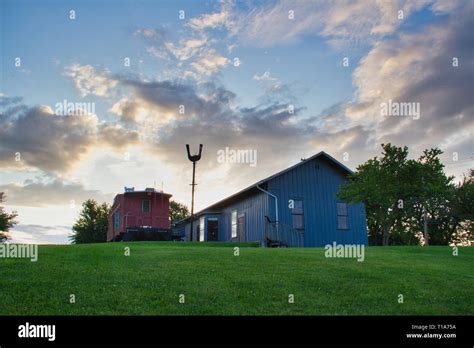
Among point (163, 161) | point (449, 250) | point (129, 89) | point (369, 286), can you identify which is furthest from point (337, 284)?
point (163, 161)

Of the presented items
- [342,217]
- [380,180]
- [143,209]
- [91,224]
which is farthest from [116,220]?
[91,224]

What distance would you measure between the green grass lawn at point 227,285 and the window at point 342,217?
14223mm

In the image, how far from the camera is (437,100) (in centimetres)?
2294

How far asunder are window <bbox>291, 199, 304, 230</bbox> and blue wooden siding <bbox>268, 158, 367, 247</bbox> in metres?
0.22

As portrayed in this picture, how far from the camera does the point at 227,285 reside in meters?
10.1

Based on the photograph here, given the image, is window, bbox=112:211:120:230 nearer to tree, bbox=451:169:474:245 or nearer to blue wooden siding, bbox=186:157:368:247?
blue wooden siding, bbox=186:157:368:247

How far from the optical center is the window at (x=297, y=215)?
90.8ft

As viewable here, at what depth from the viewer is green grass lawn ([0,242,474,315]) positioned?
8.45 m

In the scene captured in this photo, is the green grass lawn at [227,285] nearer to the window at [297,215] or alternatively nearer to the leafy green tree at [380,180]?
the leafy green tree at [380,180]

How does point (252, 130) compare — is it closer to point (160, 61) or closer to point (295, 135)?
point (295, 135)

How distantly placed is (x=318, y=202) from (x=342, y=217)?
6.81 ft

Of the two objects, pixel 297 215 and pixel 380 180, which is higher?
pixel 380 180

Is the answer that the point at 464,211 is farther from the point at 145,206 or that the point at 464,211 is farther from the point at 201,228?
the point at 145,206

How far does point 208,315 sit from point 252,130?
19.0 metres
